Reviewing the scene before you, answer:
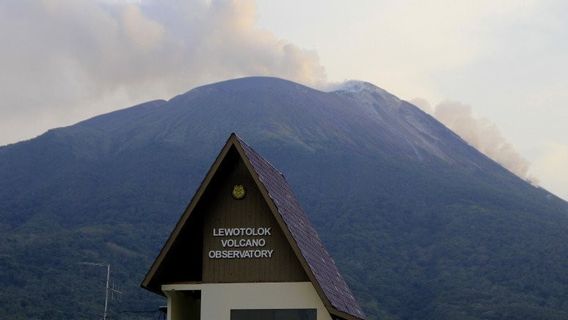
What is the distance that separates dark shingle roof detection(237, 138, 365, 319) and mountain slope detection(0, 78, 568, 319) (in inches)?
2313

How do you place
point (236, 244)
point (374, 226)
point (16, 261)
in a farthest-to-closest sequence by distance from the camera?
1. point (374, 226)
2. point (16, 261)
3. point (236, 244)

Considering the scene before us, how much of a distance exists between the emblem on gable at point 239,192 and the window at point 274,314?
2.20 meters

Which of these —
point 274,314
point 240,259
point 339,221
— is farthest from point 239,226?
point 339,221

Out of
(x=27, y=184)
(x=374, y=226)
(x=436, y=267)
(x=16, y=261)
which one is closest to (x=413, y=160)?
(x=374, y=226)

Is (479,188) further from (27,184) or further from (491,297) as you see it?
(27,184)

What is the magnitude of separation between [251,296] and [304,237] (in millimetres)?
1636

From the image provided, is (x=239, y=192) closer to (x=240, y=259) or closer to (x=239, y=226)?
(x=239, y=226)

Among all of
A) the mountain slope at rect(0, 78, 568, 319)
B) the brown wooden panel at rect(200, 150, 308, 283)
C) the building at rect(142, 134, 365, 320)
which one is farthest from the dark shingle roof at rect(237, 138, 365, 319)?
the mountain slope at rect(0, 78, 568, 319)

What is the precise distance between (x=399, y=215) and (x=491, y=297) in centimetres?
4556

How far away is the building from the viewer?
19359 millimetres

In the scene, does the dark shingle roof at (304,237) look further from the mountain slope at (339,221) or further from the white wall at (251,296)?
the mountain slope at (339,221)

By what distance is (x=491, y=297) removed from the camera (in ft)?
373

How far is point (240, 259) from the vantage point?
1967 cm

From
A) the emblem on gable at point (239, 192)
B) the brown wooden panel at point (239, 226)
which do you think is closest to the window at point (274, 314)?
the brown wooden panel at point (239, 226)
